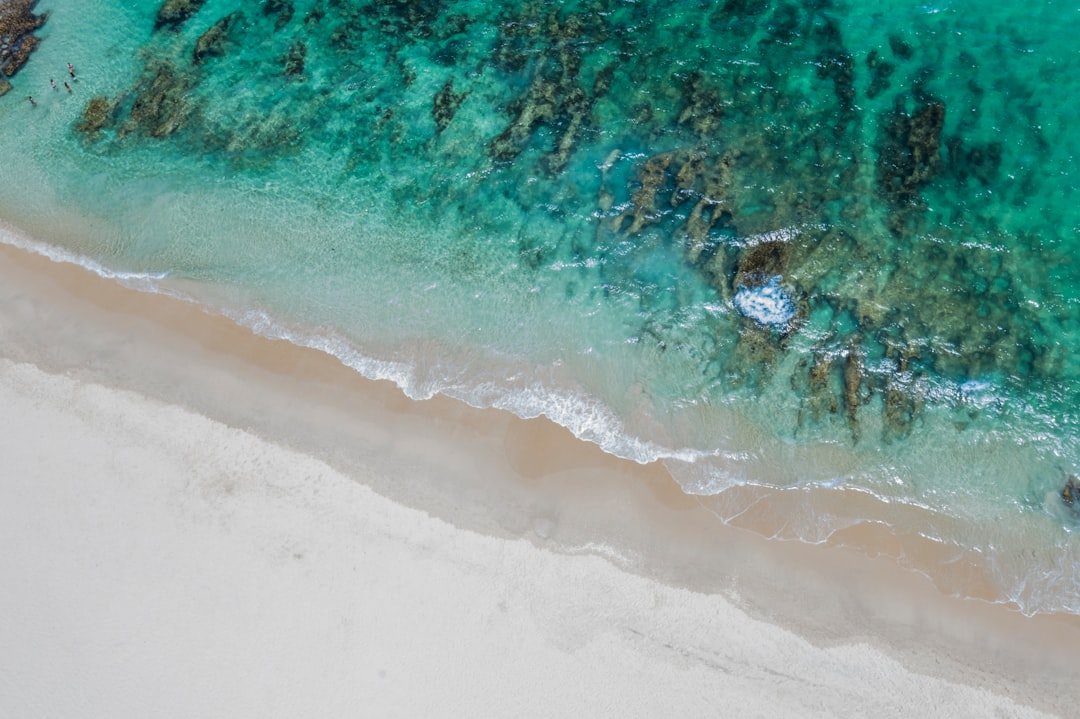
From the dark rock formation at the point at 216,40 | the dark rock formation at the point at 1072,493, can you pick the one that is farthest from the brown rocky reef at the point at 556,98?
the dark rock formation at the point at 1072,493

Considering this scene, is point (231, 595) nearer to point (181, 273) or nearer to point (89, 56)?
point (181, 273)

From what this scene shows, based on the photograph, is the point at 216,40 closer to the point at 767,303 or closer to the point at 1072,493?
the point at 767,303

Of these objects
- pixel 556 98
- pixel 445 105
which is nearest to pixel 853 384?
pixel 556 98

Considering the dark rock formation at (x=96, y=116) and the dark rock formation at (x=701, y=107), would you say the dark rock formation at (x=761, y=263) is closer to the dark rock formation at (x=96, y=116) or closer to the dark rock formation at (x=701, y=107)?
the dark rock formation at (x=701, y=107)

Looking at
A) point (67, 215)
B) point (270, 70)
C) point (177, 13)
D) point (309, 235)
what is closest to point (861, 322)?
point (309, 235)

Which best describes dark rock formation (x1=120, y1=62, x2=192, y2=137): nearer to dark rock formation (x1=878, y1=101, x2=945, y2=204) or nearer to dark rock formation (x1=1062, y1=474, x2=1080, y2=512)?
dark rock formation (x1=878, y1=101, x2=945, y2=204)
